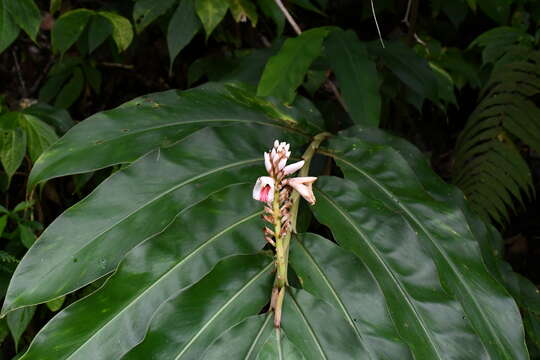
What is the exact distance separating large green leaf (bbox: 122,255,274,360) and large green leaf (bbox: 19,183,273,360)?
0.21ft

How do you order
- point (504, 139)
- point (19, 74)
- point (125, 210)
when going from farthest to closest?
point (19, 74) < point (504, 139) < point (125, 210)

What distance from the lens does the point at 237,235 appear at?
870 mm

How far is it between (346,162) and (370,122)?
8.8 inches

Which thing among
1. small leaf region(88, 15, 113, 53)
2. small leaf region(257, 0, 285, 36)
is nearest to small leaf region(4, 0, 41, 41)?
small leaf region(88, 15, 113, 53)

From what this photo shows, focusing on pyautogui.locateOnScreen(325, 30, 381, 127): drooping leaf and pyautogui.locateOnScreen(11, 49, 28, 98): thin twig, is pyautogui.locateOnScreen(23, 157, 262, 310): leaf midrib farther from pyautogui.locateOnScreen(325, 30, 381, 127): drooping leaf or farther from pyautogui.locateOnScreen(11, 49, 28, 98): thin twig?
pyautogui.locateOnScreen(11, 49, 28, 98): thin twig

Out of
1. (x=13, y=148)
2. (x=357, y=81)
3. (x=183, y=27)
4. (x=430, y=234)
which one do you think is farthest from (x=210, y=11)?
(x=430, y=234)

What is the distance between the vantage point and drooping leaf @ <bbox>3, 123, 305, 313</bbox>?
2.81 feet

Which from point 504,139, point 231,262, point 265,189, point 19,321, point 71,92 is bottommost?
point 19,321

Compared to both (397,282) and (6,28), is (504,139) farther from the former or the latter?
(6,28)

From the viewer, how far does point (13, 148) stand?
57.9 inches

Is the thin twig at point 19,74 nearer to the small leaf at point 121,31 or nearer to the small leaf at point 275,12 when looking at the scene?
the small leaf at point 121,31

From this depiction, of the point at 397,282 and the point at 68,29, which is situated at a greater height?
the point at 68,29

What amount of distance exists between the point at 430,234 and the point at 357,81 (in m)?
0.46

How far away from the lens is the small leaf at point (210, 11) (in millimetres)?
1533
